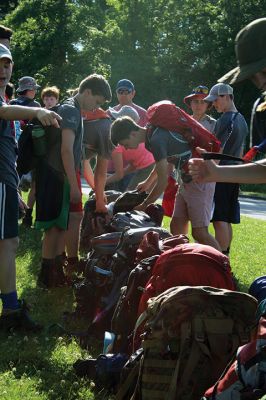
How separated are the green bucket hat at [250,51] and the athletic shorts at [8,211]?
1.96m

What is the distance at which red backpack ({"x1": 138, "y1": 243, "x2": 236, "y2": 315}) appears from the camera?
11.4ft

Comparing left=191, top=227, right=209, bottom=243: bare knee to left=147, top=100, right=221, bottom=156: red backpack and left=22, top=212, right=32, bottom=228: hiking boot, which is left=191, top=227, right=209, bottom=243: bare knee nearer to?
left=147, top=100, right=221, bottom=156: red backpack

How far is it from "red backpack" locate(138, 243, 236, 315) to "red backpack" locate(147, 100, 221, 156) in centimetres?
193

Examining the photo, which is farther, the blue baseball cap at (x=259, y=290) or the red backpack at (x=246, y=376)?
the blue baseball cap at (x=259, y=290)

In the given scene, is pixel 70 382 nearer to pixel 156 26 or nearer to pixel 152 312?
pixel 152 312

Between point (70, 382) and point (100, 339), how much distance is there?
649mm

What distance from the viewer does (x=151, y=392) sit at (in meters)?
3.00

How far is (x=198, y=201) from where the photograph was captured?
5789mm

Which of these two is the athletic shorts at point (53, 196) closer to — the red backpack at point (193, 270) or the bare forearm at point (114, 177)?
the bare forearm at point (114, 177)

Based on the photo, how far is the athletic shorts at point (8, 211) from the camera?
457 centimetres

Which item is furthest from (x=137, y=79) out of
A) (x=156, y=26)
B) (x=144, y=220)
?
(x=144, y=220)

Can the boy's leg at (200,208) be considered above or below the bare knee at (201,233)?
above

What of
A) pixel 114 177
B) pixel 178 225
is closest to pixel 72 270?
pixel 178 225

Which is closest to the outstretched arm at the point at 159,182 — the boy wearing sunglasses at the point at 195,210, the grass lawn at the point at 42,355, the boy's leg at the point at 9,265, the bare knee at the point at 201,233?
the boy wearing sunglasses at the point at 195,210
